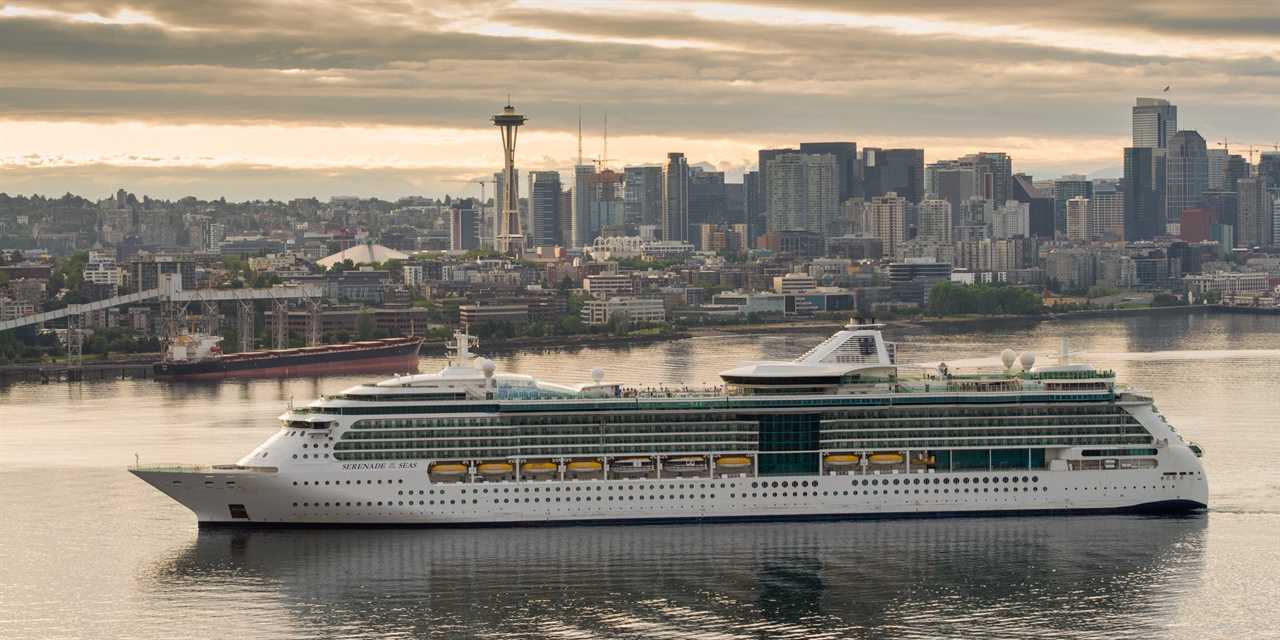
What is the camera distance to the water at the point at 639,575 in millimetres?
23969

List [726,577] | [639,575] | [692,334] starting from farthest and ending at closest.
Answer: [692,334] < [639,575] < [726,577]

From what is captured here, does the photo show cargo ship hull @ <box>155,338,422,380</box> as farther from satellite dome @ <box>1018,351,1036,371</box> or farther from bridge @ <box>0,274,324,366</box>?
satellite dome @ <box>1018,351,1036,371</box>

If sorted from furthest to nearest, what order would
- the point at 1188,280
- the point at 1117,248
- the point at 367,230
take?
the point at 367,230 → the point at 1117,248 → the point at 1188,280

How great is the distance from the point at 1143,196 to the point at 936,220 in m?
25.7

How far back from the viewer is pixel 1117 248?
13562 centimetres

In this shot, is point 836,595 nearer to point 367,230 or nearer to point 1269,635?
point 1269,635

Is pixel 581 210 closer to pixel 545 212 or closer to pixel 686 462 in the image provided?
pixel 545 212

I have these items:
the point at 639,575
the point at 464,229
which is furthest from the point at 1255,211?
the point at 639,575

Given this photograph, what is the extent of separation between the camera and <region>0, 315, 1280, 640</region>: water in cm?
2397

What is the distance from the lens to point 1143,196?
545ft

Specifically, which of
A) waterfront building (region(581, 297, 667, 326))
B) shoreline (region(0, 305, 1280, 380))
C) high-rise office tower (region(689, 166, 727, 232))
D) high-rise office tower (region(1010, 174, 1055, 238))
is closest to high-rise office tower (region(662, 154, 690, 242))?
high-rise office tower (region(689, 166, 727, 232))

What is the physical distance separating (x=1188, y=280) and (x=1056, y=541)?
3688 inches

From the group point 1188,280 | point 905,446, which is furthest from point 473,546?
point 1188,280

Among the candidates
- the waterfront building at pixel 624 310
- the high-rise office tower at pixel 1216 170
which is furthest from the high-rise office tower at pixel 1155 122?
the waterfront building at pixel 624 310
